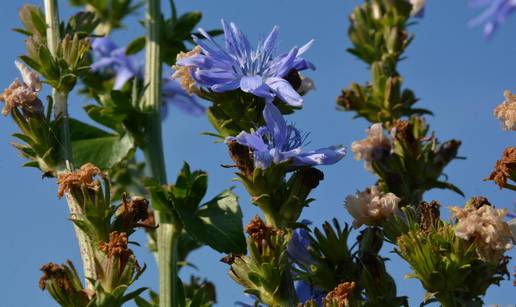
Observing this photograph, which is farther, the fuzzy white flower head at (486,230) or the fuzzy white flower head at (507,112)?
the fuzzy white flower head at (507,112)

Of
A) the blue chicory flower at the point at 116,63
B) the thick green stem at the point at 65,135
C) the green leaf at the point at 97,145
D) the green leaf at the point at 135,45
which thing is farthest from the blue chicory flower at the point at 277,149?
the blue chicory flower at the point at 116,63

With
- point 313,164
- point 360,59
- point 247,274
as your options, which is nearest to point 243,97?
point 313,164

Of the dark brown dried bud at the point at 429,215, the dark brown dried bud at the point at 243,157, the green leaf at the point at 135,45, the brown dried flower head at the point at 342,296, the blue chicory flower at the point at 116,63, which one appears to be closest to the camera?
the brown dried flower head at the point at 342,296

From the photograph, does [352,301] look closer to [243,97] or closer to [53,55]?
[243,97]

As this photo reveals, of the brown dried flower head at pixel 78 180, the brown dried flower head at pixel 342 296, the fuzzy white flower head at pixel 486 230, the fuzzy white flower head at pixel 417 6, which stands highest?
the fuzzy white flower head at pixel 417 6

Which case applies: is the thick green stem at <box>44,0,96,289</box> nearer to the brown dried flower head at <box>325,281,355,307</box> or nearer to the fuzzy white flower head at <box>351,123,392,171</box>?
the brown dried flower head at <box>325,281,355,307</box>

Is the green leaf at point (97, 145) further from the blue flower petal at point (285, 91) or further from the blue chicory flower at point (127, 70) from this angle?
the blue flower petal at point (285, 91)

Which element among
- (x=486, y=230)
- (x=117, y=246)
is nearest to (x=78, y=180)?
(x=117, y=246)

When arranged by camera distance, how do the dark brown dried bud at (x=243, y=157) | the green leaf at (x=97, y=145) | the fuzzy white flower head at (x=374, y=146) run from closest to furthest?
1. the dark brown dried bud at (x=243, y=157)
2. the fuzzy white flower head at (x=374, y=146)
3. the green leaf at (x=97, y=145)

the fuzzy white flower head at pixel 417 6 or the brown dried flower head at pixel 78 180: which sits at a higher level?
the fuzzy white flower head at pixel 417 6
